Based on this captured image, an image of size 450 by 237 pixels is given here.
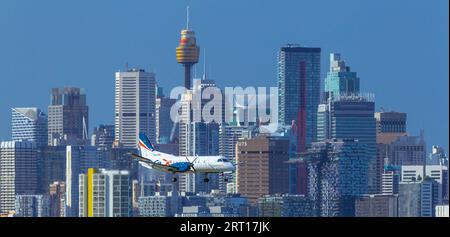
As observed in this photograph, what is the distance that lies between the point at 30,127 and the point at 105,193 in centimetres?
4951

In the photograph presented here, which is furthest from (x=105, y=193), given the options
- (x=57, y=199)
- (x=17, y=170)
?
(x=17, y=170)

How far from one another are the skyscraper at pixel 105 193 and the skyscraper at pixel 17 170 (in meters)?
4.88

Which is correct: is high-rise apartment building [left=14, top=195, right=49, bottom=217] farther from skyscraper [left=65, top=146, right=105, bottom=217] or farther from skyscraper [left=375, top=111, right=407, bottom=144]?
skyscraper [left=375, top=111, right=407, bottom=144]

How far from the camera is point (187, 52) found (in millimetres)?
170000

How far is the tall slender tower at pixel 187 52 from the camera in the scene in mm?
165250

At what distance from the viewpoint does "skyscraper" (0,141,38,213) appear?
403ft

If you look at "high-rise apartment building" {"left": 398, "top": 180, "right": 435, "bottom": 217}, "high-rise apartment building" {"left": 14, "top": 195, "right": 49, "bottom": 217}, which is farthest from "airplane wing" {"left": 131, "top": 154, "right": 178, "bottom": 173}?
"high-rise apartment building" {"left": 398, "top": 180, "right": 435, "bottom": 217}

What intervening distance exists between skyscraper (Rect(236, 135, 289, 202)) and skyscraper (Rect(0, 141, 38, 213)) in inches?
710

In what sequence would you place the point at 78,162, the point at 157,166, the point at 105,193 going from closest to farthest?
the point at 157,166
the point at 105,193
the point at 78,162

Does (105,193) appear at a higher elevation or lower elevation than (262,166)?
lower

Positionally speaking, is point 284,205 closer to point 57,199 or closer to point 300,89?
point 57,199
